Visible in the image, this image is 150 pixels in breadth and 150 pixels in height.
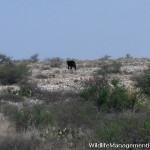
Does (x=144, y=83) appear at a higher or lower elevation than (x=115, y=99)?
higher

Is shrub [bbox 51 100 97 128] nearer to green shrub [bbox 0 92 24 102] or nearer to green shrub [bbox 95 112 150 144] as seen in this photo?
green shrub [bbox 95 112 150 144]

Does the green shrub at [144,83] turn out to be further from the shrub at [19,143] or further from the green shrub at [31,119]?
the shrub at [19,143]

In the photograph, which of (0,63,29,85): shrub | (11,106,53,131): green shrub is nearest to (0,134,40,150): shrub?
(11,106,53,131): green shrub

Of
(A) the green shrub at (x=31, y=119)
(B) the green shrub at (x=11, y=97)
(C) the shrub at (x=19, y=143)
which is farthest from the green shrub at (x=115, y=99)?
(C) the shrub at (x=19, y=143)

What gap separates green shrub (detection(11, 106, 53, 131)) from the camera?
13578 mm

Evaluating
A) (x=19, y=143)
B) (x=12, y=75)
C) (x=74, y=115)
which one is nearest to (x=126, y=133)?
(x=19, y=143)

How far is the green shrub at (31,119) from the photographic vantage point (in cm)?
1358

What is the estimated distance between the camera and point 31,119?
13.7 metres

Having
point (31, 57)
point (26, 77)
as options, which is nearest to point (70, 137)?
point (26, 77)

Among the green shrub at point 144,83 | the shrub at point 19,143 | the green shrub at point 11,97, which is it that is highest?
the green shrub at point 144,83

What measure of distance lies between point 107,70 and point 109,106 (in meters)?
19.9

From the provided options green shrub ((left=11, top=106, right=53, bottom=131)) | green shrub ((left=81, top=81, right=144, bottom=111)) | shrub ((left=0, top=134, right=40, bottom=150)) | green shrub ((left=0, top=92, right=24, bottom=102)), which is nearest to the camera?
shrub ((left=0, top=134, right=40, bottom=150))

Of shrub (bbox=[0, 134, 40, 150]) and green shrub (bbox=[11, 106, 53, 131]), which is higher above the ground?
green shrub (bbox=[11, 106, 53, 131])

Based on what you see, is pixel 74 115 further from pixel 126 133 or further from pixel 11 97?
pixel 11 97
